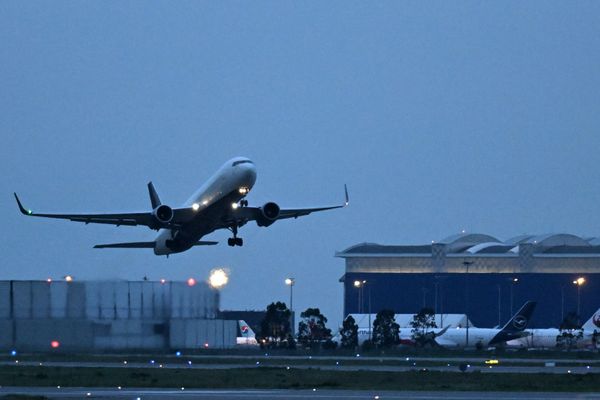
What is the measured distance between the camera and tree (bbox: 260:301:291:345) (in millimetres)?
145750

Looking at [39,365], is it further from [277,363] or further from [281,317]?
[281,317]

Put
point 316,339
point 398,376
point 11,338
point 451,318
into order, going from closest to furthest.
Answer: point 398,376 → point 11,338 → point 316,339 → point 451,318

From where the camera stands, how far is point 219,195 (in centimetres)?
8850

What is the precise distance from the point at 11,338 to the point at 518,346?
7696cm

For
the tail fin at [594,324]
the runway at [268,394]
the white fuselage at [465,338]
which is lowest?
the runway at [268,394]

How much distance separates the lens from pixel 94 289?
9112 cm

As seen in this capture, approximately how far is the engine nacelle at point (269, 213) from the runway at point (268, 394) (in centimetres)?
2690

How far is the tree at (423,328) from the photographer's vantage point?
15112 centimetres

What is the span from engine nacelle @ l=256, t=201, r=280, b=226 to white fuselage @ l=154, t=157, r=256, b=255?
6.28 ft

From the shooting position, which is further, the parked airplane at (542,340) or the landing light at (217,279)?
the parked airplane at (542,340)

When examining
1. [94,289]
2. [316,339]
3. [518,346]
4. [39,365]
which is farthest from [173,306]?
[518,346]

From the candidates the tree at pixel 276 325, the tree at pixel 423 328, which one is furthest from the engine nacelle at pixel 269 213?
the tree at pixel 423 328

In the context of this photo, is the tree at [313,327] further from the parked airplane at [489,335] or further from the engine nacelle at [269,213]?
the engine nacelle at [269,213]

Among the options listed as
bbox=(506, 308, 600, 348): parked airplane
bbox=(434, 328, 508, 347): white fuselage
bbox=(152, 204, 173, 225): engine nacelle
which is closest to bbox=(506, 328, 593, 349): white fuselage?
bbox=(506, 308, 600, 348): parked airplane
